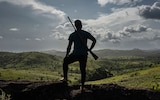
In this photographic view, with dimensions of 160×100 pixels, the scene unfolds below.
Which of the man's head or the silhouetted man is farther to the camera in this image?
the man's head

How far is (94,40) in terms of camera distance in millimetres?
17359

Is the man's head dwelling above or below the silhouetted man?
above

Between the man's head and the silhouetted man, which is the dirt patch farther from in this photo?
the man's head

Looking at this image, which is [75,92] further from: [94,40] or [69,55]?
[94,40]

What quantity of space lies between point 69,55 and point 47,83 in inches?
81.1

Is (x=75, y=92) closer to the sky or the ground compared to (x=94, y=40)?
closer to the ground

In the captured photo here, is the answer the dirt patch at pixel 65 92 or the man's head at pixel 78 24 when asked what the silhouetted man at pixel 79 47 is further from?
the dirt patch at pixel 65 92

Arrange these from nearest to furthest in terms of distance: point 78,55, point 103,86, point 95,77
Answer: point 78,55, point 103,86, point 95,77

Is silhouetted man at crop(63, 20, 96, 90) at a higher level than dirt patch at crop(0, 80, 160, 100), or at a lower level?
higher

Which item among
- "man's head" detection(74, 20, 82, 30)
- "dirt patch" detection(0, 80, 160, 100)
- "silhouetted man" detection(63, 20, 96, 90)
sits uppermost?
"man's head" detection(74, 20, 82, 30)

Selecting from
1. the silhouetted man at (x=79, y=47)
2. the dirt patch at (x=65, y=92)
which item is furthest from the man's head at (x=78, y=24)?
the dirt patch at (x=65, y=92)

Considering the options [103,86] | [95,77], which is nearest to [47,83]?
[103,86]

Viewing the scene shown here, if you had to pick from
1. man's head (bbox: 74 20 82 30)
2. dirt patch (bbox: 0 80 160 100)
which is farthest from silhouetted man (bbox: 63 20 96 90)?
dirt patch (bbox: 0 80 160 100)

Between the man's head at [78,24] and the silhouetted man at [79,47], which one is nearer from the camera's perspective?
the silhouetted man at [79,47]
